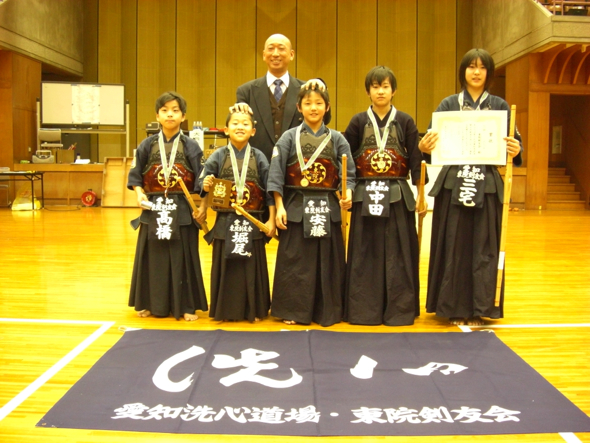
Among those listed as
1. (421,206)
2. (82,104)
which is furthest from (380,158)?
(82,104)

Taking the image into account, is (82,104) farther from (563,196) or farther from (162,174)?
(563,196)

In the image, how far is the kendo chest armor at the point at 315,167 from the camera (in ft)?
10.7

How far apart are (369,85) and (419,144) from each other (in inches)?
18.0

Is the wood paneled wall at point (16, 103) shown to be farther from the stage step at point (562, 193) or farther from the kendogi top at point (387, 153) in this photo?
the stage step at point (562, 193)

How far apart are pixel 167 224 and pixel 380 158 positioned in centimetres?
133

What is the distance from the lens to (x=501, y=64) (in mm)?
13109

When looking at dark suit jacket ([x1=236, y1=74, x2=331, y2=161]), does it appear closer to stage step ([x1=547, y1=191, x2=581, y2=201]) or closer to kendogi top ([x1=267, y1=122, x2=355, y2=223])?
kendogi top ([x1=267, y1=122, x2=355, y2=223])

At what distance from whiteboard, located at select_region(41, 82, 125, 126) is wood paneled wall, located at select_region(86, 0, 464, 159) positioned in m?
1.91

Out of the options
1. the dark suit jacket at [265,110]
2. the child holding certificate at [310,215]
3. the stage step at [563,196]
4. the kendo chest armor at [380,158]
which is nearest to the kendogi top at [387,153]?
the kendo chest armor at [380,158]

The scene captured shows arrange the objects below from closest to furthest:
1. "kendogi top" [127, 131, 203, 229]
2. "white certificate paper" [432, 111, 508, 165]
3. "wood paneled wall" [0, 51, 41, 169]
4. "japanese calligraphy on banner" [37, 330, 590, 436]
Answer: "japanese calligraphy on banner" [37, 330, 590, 436], "white certificate paper" [432, 111, 508, 165], "kendogi top" [127, 131, 203, 229], "wood paneled wall" [0, 51, 41, 169]

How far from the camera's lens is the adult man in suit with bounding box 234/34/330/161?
3.64 meters

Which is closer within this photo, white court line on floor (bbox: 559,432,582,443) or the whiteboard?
white court line on floor (bbox: 559,432,582,443)

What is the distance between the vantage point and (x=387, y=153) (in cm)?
335

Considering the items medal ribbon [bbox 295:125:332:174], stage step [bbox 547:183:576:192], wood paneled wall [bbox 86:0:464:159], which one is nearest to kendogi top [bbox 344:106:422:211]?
medal ribbon [bbox 295:125:332:174]
